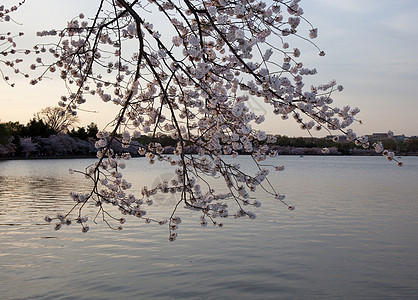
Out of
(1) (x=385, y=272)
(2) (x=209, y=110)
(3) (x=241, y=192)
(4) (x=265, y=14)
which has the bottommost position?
(1) (x=385, y=272)

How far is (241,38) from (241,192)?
1.82m

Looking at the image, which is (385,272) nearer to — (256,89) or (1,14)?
(256,89)

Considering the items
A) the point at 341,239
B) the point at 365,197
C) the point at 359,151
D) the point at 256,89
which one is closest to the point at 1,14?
the point at 256,89

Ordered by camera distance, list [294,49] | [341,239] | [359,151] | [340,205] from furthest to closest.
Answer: [359,151], [340,205], [341,239], [294,49]

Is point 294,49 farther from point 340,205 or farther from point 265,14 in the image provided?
point 340,205

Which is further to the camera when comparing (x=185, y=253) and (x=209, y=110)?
(x=185, y=253)

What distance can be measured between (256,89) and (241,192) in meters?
1.32

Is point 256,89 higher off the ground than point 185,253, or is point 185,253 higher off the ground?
point 256,89

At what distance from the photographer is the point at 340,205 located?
20.9 m

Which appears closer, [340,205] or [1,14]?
[1,14]

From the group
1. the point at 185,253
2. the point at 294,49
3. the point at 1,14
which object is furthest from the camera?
the point at 185,253

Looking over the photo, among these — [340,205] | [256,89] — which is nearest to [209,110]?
[256,89]

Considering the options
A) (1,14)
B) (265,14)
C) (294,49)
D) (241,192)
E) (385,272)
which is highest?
(1,14)

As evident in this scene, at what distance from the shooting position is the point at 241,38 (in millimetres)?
4840
